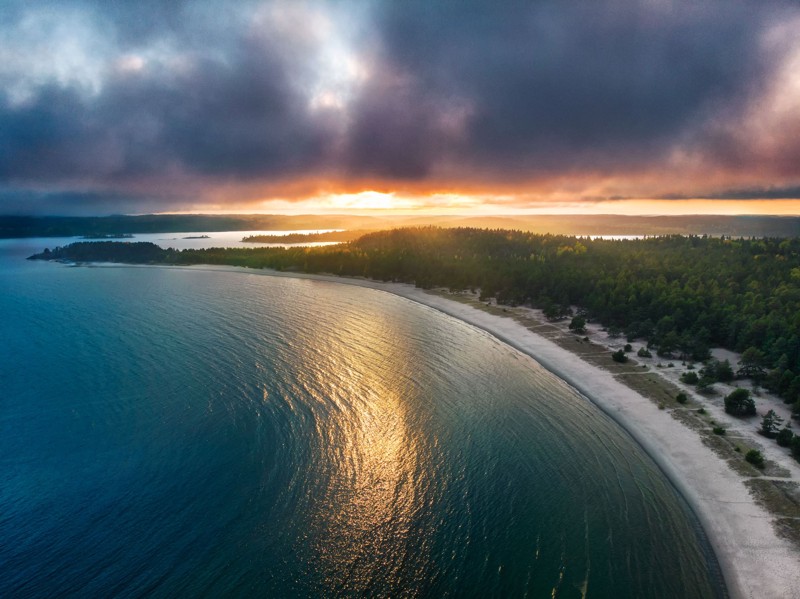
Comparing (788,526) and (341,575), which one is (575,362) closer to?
(788,526)

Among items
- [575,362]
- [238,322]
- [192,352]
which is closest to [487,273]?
[575,362]

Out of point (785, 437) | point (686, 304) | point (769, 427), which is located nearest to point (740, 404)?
point (769, 427)

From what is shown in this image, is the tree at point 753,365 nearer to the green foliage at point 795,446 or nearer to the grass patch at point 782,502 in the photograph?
the green foliage at point 795,446

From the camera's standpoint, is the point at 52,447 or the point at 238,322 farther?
the point at 238,322

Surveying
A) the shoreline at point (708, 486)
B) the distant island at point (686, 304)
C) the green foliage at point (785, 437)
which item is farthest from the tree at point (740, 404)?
the shoreline at point (708, 486)

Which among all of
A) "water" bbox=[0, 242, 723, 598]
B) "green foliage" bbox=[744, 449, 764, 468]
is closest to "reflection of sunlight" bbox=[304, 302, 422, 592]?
"water" bbox=[0, 242, 723, 598]

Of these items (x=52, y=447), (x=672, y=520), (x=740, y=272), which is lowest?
(x=672, y=520)

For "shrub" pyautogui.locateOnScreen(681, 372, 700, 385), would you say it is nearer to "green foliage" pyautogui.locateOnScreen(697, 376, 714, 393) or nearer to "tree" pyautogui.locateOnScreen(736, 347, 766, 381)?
"green foliage" pyautogui.locateOnScreen(697, 376, 714, 393)

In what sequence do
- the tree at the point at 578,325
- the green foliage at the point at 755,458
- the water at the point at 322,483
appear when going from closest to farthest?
the water at the point at 322,483 → the green foliage at the point at 755,458 → the tree at the point at 578,325
